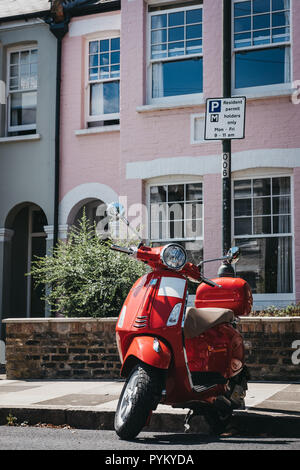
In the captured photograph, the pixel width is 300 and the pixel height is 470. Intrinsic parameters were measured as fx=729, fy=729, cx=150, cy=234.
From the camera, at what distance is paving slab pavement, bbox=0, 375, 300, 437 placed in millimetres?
6039

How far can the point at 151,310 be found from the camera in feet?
17.9

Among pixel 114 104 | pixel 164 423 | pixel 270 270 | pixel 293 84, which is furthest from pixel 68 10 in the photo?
pixel 164 423

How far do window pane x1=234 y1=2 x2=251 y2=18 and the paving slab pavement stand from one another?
720 centimetres

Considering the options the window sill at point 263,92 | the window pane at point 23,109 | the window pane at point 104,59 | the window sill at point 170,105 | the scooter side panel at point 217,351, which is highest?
the window pane at point 104,59

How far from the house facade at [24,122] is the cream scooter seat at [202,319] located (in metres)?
8.79

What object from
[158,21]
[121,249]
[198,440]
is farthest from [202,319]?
[158,21]

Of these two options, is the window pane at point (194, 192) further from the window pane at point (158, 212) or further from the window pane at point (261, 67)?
the window pane at point (261, 67)

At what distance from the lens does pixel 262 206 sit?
1230 cm

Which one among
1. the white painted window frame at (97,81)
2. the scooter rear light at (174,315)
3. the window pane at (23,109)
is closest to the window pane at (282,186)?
→ the white painted window frame at (97,81)

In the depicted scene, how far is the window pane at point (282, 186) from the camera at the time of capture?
481 inches

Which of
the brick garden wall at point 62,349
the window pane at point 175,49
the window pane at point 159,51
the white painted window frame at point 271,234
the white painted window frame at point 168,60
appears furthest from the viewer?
the window pane at point 159,51

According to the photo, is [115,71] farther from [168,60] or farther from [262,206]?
[262,206]

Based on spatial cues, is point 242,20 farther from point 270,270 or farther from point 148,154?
point 270,270

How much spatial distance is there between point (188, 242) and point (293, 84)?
3.21 m
